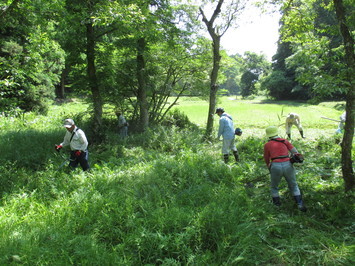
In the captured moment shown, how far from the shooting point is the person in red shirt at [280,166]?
16.0 feet

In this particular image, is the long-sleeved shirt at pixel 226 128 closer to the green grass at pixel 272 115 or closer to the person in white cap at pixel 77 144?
the green grass at pixel 272 115

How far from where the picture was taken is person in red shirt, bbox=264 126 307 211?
16.0 ft

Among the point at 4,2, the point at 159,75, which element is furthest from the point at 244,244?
the point at 159,75

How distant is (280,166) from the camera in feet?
16.0

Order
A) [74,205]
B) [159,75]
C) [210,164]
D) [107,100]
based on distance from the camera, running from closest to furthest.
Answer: [74,205] → [210,164] → [107,100] → [159,75]

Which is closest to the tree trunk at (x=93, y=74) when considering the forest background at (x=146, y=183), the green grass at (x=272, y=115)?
the forest background at (x=146, y=183)

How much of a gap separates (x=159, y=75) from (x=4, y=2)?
9.16 meters

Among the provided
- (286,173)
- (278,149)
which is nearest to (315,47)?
(278,149)

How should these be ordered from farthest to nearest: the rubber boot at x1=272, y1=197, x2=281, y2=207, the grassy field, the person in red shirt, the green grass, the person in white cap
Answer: the green grass < the person in white cap < the rubber boot at x1=272, y1=197, x2=281, y2=207 < the person in red shirt < the grassy field

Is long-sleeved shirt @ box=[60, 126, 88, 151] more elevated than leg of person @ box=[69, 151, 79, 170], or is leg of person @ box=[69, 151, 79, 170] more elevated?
long-sleeved shirt @ box=[60, 126, 88, 151]

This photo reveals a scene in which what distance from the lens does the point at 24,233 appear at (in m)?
3.69

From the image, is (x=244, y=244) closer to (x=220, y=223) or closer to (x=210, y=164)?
(x=220, y=223)

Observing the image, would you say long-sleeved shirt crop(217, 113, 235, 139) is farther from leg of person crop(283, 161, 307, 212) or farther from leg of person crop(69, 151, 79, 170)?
leg of person crop(69, 151, 79, 170)

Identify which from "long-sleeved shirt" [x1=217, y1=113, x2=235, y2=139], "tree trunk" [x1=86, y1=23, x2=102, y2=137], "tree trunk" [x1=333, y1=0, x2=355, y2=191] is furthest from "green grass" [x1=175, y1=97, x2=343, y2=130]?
"tree trunk" [x1=86, y1=23, x2=102, y2=137]
